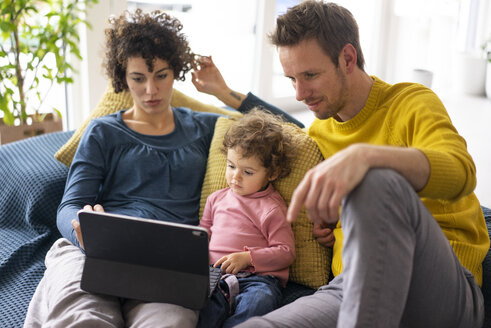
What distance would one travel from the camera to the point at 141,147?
1716 mm

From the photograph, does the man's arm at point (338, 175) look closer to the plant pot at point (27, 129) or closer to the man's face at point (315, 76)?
the man's face at point (315, 76)

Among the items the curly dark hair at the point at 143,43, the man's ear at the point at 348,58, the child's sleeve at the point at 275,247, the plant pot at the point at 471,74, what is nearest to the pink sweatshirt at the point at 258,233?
the child's sleeve at the point at 275,247

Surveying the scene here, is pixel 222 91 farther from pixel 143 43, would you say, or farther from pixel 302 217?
pixel 302 217

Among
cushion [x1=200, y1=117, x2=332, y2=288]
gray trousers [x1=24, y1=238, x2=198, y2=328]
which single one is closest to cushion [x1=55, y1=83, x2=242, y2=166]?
cushion [x1=200, y1=117, x2=332, y2=288]

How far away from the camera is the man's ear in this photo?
1.47 metres

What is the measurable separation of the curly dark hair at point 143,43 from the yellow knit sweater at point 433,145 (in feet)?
1.84

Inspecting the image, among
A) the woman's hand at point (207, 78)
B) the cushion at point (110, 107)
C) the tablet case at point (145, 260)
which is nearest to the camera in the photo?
the tablet case at point (145, 260)

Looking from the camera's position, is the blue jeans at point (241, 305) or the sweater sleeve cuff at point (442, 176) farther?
the blue jeans at point (241, 305)

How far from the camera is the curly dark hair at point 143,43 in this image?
173 cm

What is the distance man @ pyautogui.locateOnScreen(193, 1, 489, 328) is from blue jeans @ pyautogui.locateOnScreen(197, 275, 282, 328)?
12 cm

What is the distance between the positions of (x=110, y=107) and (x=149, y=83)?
310mm

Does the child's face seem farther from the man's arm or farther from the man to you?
the man's arm

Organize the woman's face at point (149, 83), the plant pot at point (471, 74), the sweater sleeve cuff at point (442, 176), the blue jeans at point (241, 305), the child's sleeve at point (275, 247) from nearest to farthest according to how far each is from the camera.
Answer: the sweater sleeve cuff at point (442, 176)
the blue jeans at point (241, 305)
the child's sleeve at point (275, 247)
the woman's face at point (149, 83)
the plant pot at point (471, 74)

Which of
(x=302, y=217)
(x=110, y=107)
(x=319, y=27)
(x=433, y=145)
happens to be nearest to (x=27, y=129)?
(x=110, y=107)
